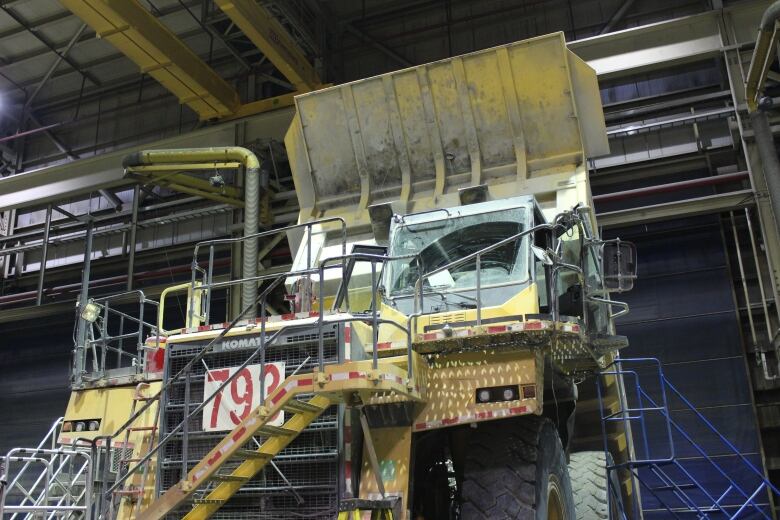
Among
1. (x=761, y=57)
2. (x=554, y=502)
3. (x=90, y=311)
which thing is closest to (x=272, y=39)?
A: (x=90, y=311)

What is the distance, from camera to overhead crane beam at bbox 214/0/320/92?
1359cm

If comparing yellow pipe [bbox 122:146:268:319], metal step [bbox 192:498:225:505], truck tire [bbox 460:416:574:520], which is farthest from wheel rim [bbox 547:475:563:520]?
yellow pipe [bbox 122:146:268:319]

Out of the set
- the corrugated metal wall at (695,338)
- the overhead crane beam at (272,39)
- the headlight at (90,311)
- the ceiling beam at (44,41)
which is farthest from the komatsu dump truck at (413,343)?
the ceiling beam at (44,41)

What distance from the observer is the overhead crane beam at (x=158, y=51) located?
42.5 ft

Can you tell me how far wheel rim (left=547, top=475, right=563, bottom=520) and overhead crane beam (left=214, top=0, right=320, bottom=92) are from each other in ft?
34.7

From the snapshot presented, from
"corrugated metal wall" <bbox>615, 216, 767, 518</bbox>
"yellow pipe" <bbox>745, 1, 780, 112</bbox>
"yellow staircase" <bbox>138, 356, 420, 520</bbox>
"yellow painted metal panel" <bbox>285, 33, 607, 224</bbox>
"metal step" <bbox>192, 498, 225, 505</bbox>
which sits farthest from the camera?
"corrugated metal wall" <bbox>615, 216, 767, 518</bbox>

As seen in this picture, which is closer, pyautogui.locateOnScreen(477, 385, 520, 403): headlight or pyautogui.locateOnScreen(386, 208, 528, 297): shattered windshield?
pyautogui.locateOnScreen(477, 385, 520, 403): headlight

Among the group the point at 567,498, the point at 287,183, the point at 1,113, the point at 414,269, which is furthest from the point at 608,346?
the point at 1,113

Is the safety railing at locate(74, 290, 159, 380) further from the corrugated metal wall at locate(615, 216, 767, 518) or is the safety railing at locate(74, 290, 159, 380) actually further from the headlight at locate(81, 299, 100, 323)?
the corrugated metal wall at locate(615, 216, 767, 518)

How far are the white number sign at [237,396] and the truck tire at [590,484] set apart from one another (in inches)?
144

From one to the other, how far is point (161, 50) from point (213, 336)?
966 cm

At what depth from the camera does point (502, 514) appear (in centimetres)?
508

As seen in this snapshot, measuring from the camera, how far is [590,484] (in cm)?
787

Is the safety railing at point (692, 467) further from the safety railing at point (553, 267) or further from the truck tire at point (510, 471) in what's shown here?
the truck tire at point (510, 471)
